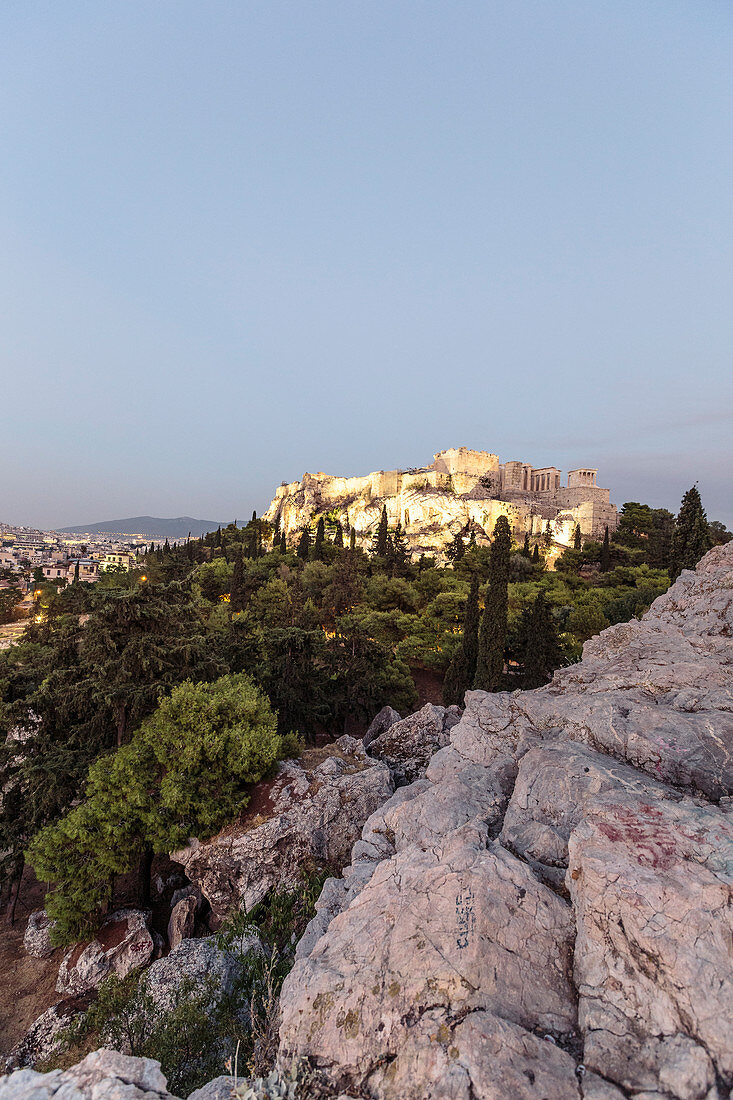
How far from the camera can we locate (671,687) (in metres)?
9.25

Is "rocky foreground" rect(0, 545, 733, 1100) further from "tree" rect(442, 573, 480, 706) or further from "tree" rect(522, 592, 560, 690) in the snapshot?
"tree" rect(442, 573, 480, 706)

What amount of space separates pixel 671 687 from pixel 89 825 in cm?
1377

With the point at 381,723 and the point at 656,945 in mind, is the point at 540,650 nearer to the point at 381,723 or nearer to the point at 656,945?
the point at 381,723

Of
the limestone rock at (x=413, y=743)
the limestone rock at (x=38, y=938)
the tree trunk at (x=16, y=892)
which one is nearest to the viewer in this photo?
the limestone rock at (x=38, y=938)

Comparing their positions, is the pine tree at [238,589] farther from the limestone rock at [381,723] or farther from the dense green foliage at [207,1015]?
the dense green foliage at [207,1015]

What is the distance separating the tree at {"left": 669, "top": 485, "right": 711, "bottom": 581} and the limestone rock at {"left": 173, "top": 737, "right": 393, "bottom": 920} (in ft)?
87.9

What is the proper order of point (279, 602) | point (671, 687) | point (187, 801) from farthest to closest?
point (279, 602) < point (187, 801) < point (671, 687)

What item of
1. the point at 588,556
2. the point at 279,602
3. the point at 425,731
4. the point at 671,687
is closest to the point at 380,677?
the point at 425,731

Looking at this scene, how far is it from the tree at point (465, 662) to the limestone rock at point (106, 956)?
1701 centimetres

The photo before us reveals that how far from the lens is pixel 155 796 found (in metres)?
12.2

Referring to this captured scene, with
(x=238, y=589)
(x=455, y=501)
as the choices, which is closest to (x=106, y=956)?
(x=238, y=589)

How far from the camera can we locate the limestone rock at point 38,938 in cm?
1238

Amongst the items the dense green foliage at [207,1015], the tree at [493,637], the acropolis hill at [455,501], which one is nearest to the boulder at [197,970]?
the dense green foliage at [207,1015]

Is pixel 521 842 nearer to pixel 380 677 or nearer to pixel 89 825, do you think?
pixel 89 825
